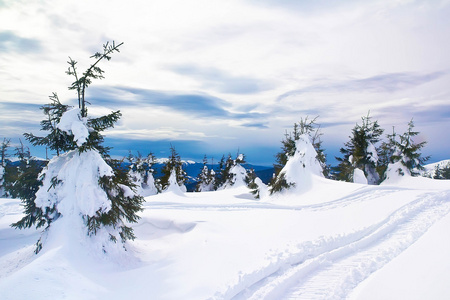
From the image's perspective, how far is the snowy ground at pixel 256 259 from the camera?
573 centimetres

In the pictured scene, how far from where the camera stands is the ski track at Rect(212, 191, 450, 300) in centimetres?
577

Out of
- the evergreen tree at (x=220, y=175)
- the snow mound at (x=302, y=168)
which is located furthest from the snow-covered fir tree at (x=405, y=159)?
the evergreen tree at (x=220, y=175)

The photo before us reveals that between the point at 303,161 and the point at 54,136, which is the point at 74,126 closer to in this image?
the point at 54,136

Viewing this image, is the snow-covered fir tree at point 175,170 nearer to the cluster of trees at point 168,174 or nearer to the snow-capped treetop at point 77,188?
the cluster of trees at point 168,174

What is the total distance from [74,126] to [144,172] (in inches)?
1250

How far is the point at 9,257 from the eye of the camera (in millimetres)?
9773

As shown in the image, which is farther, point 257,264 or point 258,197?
point 258,197

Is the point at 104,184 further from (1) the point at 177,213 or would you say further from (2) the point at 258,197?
(2) the point at 258,197

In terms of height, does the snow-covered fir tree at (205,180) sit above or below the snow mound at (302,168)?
below

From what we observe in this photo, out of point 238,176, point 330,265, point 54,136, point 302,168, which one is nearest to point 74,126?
point 54,136

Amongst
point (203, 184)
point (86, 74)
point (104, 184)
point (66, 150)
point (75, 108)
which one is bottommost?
point (203, 184)

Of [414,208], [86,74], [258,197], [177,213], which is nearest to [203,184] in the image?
[258,197]

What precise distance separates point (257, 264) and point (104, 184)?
496 cm

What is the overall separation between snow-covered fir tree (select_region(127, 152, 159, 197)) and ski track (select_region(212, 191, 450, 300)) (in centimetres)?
3231
